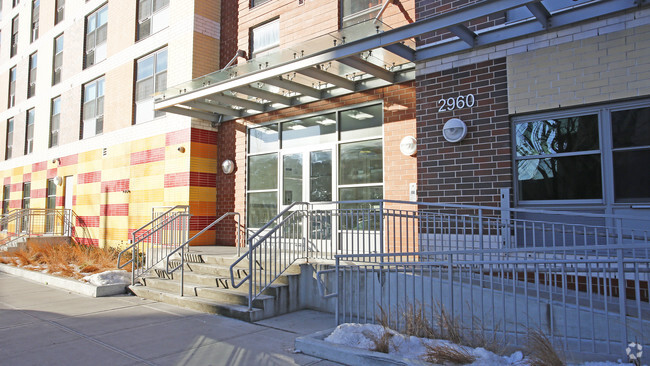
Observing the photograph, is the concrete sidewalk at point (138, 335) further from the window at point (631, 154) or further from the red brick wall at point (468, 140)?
the window at point (631, 154)

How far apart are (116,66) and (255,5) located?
6.23m

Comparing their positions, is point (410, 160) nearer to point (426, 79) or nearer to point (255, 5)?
point (426, 79)

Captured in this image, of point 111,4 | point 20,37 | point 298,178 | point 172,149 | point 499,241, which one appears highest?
point 20,37

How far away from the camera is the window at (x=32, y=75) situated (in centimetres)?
2152

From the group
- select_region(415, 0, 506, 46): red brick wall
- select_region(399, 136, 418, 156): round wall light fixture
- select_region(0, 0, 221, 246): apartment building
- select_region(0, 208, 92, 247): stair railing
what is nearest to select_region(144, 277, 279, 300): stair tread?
select_region(0, 0, 221, 246): apartment building

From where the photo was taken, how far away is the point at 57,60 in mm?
19609

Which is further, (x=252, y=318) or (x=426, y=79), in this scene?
(x=426, y=79)

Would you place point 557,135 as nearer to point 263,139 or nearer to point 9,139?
point 263,139

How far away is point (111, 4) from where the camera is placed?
16031mm

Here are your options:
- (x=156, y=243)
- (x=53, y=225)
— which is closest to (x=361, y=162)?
(x=156, y=243)

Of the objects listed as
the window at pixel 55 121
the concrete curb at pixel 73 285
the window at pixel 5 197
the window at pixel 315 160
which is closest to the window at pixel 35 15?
the window at pixel 55 121

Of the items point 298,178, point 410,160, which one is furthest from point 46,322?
point 410,160

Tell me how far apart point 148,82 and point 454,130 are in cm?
1048

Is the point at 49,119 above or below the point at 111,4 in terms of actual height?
below
